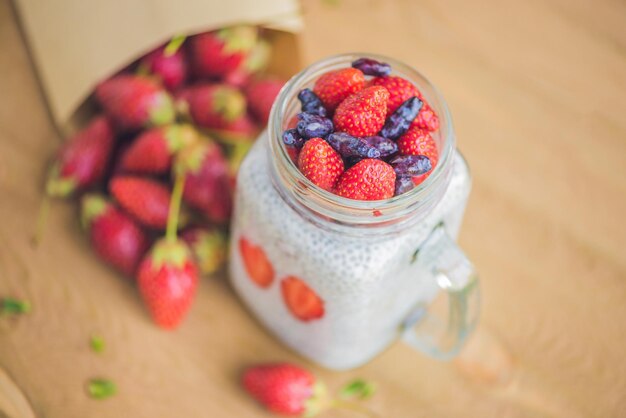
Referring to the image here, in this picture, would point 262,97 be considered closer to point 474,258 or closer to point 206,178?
point 206,178

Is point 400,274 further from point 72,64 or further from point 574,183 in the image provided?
point 72,64

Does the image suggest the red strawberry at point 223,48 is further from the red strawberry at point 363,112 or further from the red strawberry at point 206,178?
the red strawberry at point 363,112

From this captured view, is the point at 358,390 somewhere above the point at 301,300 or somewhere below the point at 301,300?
below

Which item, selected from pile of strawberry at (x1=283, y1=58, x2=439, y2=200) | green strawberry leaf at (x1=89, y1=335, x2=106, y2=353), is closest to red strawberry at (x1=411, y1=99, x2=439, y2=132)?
pile of strawberry at (x1=283, y1=58, x2=439, y2=200)

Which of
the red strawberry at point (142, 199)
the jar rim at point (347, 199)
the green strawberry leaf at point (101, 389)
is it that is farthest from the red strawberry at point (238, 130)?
the green strawberry leaf at point (101, 389)

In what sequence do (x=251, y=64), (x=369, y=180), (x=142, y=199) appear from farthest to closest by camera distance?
(x=251, y=64), (x=142, y=199), (x=369, y=180)

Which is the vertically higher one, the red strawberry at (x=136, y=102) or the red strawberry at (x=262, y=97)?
the red strawberry at (x=136, y=102)

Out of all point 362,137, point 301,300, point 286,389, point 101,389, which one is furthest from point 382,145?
point 101,389

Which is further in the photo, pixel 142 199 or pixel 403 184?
pixel 142 199

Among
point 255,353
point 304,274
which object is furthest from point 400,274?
point 255,353
